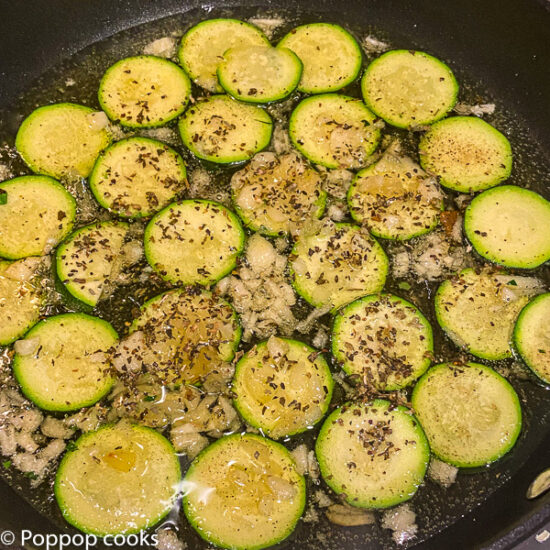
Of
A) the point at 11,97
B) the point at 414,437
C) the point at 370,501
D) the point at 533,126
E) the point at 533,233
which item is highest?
the point at 11,97

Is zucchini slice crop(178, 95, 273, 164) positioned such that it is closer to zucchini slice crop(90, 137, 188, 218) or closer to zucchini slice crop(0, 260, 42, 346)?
zucchini slice crop(90, 137, 188, 218)

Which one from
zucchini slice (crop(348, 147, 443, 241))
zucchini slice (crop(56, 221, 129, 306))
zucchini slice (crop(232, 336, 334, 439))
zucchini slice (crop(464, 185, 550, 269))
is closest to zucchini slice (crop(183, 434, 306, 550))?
zucchini slice (crop(232, 336, 334, 439))

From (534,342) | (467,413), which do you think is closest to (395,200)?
(534,342)

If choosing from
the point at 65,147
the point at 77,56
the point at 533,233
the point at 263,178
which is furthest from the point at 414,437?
the point at 77,56

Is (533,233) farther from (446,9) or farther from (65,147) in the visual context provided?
(65,147)

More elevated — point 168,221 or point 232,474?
point 168,221

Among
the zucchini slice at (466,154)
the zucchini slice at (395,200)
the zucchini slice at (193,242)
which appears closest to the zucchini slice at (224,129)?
the zucchini slice at (193,242)

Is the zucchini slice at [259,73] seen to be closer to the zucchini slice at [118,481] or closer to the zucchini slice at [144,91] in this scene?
the zucchini slice at [144,91]
